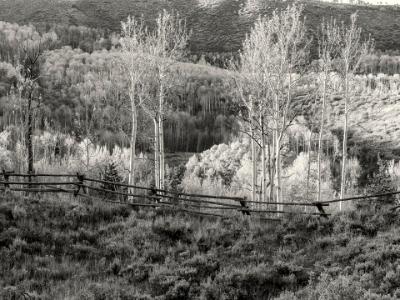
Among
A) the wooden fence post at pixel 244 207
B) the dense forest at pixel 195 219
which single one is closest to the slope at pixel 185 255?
the dense forest at pixel 195 219

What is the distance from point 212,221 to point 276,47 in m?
12.0

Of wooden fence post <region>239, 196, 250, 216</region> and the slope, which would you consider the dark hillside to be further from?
the slope

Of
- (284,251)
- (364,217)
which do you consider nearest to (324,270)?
(284,251)

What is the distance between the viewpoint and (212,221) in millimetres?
15727

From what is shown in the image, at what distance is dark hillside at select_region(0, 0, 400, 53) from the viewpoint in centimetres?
17025

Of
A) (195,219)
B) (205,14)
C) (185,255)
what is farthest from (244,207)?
(205,14)

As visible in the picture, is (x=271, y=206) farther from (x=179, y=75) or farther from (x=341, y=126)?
(x=341, y=126)

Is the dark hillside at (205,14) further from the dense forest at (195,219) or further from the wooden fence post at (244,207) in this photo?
the wooden fence post at (244,207)

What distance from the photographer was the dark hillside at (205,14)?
170250 millimetres

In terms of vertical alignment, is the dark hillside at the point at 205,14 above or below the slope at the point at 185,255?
above

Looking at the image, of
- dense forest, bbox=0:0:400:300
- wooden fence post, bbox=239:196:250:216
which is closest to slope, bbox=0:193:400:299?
dense forest, bbox=0:0:400:300

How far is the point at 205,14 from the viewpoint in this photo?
18500cm

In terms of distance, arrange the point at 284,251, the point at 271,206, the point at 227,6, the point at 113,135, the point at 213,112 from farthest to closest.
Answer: the point at 227,6, the point at 213,112, the point at 113,135, the point at 271,206, the point at 284,251

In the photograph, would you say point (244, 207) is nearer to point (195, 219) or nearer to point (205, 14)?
point (195, 219)
